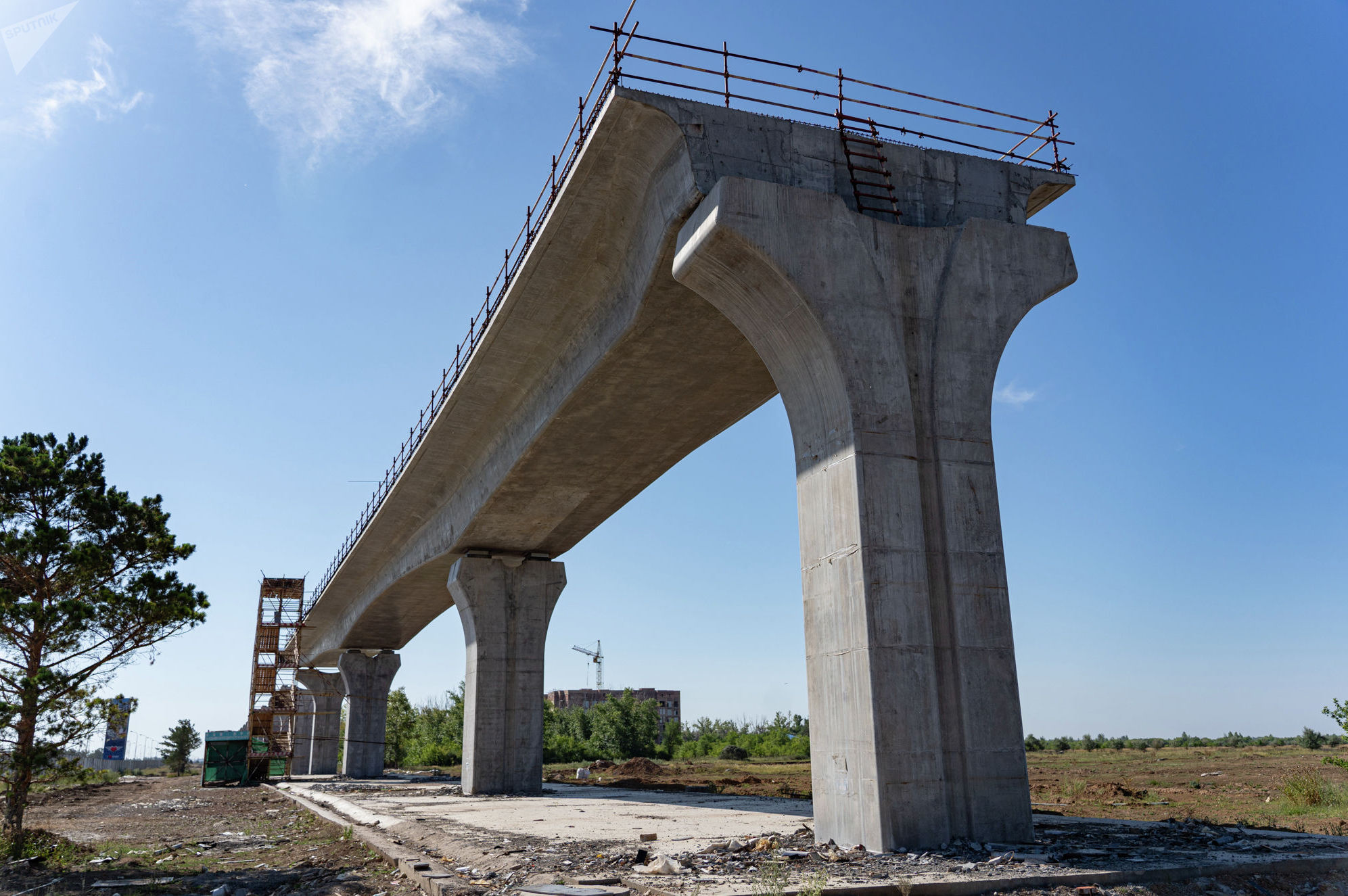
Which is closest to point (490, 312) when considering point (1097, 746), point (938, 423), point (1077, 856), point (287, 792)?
point (938, 423)

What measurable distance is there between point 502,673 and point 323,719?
32126mm

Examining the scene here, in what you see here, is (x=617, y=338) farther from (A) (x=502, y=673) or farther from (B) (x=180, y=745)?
(B) (x=180, y=745)

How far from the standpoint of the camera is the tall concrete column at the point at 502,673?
24578 millimetres

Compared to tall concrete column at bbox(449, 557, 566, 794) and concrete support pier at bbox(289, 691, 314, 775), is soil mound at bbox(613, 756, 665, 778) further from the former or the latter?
concrete support pier at bbox(289, 691, 314, 775)

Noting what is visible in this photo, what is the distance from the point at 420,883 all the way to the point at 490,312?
10.1 metres

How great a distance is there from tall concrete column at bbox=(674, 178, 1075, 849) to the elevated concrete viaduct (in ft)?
0.08

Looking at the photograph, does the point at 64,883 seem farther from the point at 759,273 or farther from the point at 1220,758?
the point at 1220,758

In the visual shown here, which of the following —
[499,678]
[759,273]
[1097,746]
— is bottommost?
[1097,746]

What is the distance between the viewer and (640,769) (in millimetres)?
43750

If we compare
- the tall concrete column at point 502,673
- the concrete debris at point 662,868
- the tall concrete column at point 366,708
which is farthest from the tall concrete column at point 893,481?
the tall concrete column at point 366,708

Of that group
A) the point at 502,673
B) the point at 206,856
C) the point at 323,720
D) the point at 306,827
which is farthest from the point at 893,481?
the point at 323,720

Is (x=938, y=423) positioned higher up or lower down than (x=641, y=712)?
higher up

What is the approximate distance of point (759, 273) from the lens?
35.6 feet

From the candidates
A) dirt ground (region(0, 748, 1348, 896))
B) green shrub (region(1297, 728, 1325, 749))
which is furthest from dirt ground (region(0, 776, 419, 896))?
green shrub (region(1297, 728, 1325, 749))
